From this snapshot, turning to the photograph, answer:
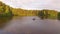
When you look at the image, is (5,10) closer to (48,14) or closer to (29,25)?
(29,25)

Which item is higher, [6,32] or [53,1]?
[53,1]

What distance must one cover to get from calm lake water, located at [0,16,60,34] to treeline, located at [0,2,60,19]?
0.05m

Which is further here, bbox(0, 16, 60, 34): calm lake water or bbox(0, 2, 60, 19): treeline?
bbox(0, 2, 60, 19): treeline

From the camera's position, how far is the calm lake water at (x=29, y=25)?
1868mm

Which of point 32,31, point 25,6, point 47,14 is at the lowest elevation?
point 32,31

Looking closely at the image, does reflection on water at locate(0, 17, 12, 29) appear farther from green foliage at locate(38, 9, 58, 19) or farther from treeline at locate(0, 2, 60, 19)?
green foliage at locate(38, 9, 58, 19)

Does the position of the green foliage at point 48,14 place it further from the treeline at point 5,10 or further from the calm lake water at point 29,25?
the treeline at point 5,10

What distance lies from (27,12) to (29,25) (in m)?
0.20

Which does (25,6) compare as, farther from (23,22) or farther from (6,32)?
(6,32)

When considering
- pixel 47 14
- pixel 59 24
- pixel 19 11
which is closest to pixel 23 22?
pixel 19 11

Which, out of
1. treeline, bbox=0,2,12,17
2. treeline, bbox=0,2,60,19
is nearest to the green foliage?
treeline, bbox=0,2,60,19

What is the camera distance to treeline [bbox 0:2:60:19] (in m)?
2.01

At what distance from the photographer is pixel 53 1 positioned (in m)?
2.00

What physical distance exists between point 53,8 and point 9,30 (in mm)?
692
